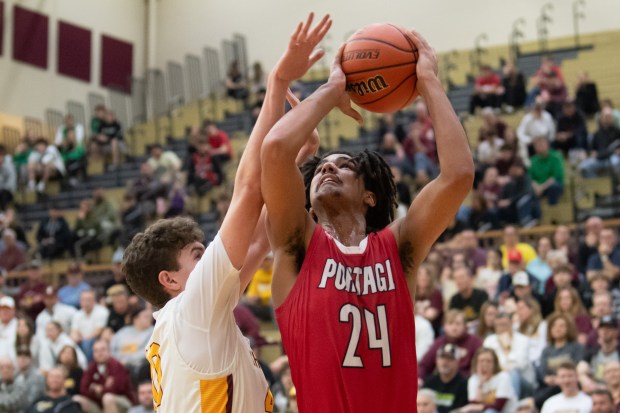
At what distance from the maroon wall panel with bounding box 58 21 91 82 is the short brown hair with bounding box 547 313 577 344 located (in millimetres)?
16141

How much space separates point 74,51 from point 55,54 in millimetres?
530

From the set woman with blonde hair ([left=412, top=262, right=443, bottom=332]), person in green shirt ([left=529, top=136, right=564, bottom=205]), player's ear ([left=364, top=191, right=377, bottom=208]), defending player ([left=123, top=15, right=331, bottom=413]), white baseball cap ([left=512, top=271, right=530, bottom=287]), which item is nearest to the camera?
defending player ([left=123, top=15, right=331, bottom=413])

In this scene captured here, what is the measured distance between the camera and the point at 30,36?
72.6 ft

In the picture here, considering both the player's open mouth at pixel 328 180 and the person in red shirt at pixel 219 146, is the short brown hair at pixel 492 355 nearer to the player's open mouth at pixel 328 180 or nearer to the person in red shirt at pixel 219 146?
the player's open mouth at pixel 328 180

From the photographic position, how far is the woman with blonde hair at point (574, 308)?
9.21 meters

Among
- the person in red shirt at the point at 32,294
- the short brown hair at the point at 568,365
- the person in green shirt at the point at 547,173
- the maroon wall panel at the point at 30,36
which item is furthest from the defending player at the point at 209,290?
the maroon wall panel at the point at 30,36

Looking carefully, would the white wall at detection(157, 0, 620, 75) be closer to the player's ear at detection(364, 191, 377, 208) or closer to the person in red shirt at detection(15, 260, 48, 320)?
the person in red shirt at detection(15, 260, 48, 320)

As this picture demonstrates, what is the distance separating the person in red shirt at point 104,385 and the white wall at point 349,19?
12049mm

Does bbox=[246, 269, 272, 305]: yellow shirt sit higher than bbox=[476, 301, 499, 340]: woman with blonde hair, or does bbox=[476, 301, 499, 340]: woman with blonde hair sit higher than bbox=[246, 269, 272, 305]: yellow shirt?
bbox=[246, 269, 272, 305]: yellow shirt

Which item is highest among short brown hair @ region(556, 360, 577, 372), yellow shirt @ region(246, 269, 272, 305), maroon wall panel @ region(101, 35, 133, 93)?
maroon wall panel @ region(101, 35, 133, 93)

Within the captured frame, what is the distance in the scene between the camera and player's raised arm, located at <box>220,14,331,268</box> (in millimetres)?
3549

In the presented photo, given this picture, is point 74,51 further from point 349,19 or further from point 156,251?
point 156,251

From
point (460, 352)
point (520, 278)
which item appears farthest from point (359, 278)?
point (520, 278)

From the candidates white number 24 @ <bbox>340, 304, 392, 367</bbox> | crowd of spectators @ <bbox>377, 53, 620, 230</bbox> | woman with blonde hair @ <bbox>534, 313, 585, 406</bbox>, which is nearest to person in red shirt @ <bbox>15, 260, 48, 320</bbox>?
crowd of spectators @ <bbox>377, 53, 620, 230</bbox>
